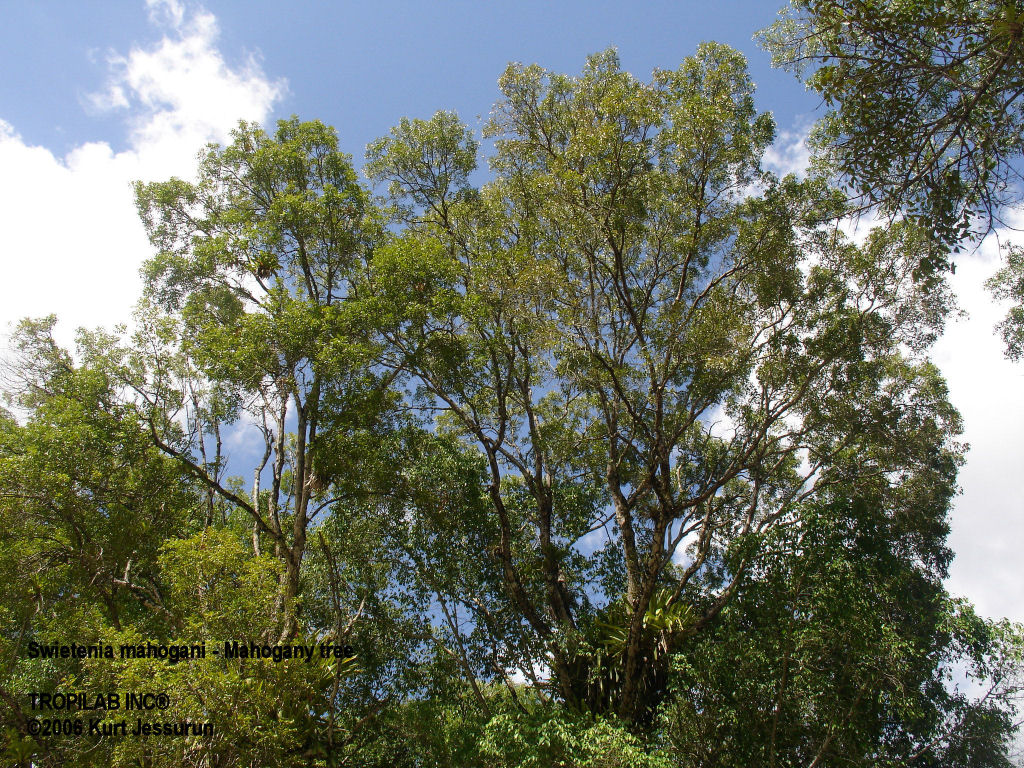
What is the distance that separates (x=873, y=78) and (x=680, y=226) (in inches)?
211

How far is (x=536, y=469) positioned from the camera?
10859 millimetres

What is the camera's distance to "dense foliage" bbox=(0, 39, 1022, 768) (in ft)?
25.5

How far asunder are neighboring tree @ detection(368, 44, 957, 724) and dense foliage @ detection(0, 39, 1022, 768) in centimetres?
6

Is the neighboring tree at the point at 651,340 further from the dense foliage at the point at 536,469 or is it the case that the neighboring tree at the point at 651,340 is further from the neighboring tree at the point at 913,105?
the neighboring tree at the point at 913,105

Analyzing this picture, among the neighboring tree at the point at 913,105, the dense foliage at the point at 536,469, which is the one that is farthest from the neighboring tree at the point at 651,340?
the neighboring tree at the point at 913,105

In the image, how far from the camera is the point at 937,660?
929 centimetres

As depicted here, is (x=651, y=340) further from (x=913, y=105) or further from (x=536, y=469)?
(x=913, y=105)

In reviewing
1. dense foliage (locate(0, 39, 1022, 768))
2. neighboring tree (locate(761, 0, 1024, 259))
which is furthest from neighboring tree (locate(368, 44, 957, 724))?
neighboring tree (locate(761, 0, 1024, 259))

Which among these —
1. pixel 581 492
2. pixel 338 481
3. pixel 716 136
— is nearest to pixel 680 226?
pixel 716 136

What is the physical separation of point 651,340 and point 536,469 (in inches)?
117

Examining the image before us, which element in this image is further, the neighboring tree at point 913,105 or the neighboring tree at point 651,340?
the neighboring tree at point 651,340

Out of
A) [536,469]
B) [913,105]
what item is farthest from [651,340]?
[913,105]

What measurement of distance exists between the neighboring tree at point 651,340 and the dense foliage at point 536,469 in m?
0.06

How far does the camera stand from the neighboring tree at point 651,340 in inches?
359
